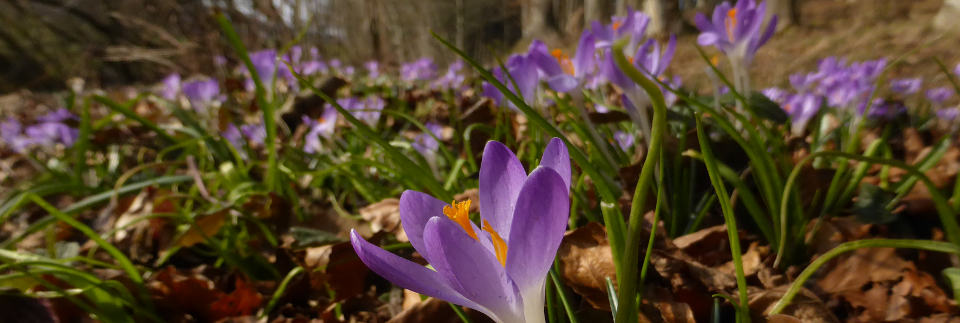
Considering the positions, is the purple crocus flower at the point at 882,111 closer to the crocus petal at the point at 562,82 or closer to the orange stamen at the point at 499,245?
the crocus petal at the point at 562,82

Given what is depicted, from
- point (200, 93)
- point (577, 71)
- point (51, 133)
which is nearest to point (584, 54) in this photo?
point (577, 71)

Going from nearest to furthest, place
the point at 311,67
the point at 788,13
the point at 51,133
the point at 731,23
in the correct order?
the point at 731,23
the point at 51,133
the point at 311,67
the point at 788,13

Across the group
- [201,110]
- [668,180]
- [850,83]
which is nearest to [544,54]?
[668,180]

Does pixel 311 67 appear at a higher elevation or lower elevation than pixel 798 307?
higher

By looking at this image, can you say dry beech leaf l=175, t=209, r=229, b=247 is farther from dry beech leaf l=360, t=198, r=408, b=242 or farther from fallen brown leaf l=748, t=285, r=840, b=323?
fallen brown leaf l=748, t=285, r=840, b=323

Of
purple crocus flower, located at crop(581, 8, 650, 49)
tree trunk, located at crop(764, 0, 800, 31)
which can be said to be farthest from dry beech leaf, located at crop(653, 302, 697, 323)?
tree trunk, located at crop(764, 0, 800, 31)

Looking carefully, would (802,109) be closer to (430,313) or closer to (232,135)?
(430,313)
